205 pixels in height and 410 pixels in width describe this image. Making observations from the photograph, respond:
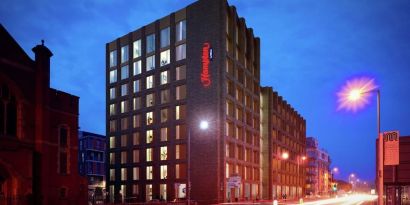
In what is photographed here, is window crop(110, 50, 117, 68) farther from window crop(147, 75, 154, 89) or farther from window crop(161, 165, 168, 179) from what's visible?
window crop(161, 165, 168, 179)

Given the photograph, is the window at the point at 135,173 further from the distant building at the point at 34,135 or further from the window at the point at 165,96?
the distant building at the point at 34,135

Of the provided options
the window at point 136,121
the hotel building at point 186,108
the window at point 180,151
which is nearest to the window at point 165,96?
the hotel building at point 186,108

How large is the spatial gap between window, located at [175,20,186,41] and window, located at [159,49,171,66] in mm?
3661

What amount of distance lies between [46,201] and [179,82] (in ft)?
133

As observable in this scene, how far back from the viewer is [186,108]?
77.4m

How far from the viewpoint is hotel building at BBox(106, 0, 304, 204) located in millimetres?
73500

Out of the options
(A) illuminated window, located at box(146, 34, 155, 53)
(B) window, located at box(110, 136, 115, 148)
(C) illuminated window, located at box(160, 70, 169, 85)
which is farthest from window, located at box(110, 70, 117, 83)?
(C) illuminated window, located at box(160, 70, 169, 85)

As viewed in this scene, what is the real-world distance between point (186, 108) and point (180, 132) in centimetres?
442

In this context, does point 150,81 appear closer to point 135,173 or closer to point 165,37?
point 165,37

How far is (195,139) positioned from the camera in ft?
246

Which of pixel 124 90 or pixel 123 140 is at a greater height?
pixel 124 90

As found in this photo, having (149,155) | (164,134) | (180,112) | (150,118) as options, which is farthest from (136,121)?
(180,112)

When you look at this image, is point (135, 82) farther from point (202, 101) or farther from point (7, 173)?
point (7, 173)

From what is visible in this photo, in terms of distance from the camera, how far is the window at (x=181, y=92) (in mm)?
78500
